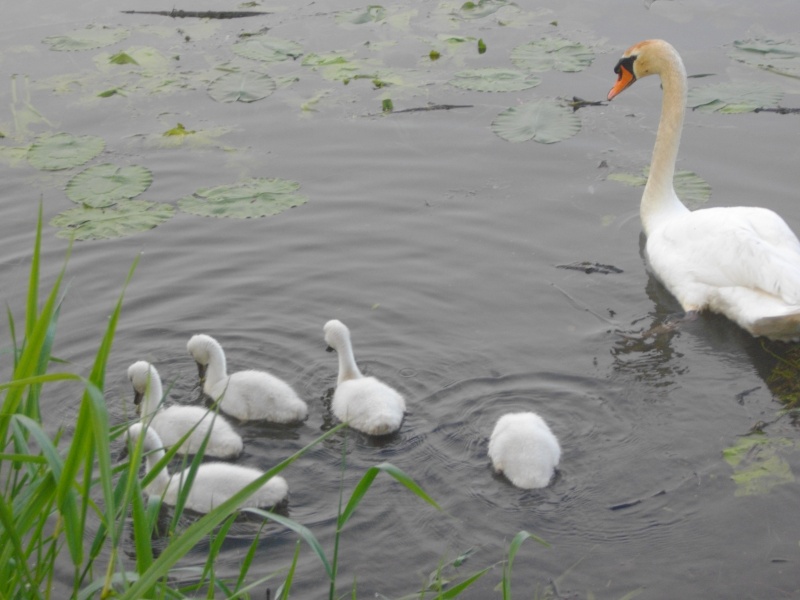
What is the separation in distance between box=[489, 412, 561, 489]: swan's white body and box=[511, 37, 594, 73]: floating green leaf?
5717 millimetres

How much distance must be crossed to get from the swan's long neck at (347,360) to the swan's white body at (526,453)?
104cm

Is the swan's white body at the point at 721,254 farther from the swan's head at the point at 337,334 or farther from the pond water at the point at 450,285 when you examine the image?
the swan's head at the point at 337,334

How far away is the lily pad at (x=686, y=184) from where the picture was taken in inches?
329

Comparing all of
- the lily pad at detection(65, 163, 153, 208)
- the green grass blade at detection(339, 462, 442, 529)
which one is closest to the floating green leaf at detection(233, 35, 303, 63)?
the lily pad at detection(65, 163, 153, 208)

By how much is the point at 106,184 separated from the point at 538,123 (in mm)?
3614

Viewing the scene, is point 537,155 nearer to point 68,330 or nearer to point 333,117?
point 333,117

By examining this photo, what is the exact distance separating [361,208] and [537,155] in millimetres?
1670

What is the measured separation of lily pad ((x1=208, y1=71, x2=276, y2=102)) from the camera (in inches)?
400

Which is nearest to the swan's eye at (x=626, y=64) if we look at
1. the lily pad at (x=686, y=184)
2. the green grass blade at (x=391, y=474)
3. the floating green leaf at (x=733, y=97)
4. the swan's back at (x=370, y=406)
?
the lily pad at (x=686, y=184)

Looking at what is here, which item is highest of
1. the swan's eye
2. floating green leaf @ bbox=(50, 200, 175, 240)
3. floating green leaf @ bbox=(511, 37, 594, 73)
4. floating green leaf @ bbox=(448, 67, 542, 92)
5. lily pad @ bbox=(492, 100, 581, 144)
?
the swan's eye

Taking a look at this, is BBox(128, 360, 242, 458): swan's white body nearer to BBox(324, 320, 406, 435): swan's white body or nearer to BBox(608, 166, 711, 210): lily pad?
BBox(324, 320, 406, 435): swan's white body

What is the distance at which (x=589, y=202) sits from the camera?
8.29 metres

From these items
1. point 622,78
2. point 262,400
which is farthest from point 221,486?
point 622,78

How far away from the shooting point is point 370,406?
548 cm
